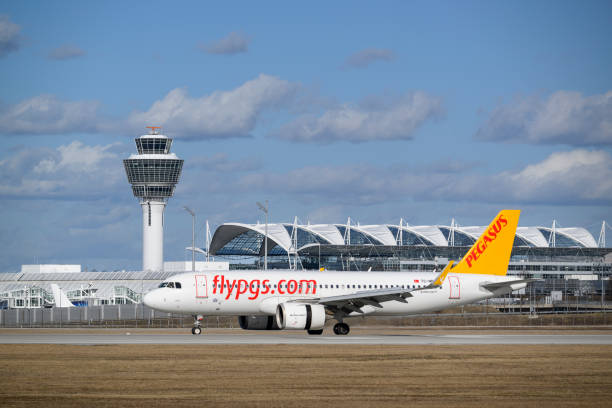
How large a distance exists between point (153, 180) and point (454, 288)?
128 metres

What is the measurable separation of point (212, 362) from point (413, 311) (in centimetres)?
2513

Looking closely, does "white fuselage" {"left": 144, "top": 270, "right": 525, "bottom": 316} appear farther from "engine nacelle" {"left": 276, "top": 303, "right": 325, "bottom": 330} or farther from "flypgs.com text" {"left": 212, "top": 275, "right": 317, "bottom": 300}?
"engine nacelle" {"left": 276, "top": 303, "right": 325, "bottom": 330}

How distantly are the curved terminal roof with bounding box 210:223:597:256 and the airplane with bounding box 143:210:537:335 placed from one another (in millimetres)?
108816

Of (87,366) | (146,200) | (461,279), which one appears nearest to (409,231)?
(146,200)

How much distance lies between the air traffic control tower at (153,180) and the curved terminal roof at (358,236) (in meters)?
12.3

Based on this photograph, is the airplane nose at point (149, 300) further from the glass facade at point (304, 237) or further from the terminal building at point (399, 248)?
the glass facade at point (304, 237)

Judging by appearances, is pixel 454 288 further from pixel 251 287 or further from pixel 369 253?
pixel 369 253

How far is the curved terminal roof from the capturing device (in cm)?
16638

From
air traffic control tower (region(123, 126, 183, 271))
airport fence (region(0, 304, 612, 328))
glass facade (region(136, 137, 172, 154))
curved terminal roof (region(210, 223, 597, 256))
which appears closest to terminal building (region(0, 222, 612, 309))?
curved terminal roof (region(210, 223, 597, 256))

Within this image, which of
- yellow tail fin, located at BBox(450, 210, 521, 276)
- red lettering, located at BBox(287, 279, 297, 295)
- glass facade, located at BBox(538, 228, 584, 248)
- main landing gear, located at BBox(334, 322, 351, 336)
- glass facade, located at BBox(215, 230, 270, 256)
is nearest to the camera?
main landing gear, located at BBox(334, 322, 351, 336)

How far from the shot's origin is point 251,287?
47656mm

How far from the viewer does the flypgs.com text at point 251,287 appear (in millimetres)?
47500

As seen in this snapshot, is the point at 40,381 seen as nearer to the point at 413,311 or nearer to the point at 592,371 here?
the point at 592,371

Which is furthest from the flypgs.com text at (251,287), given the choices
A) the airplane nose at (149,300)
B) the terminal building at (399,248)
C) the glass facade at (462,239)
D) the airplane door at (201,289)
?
the glass facade at (462,239)
